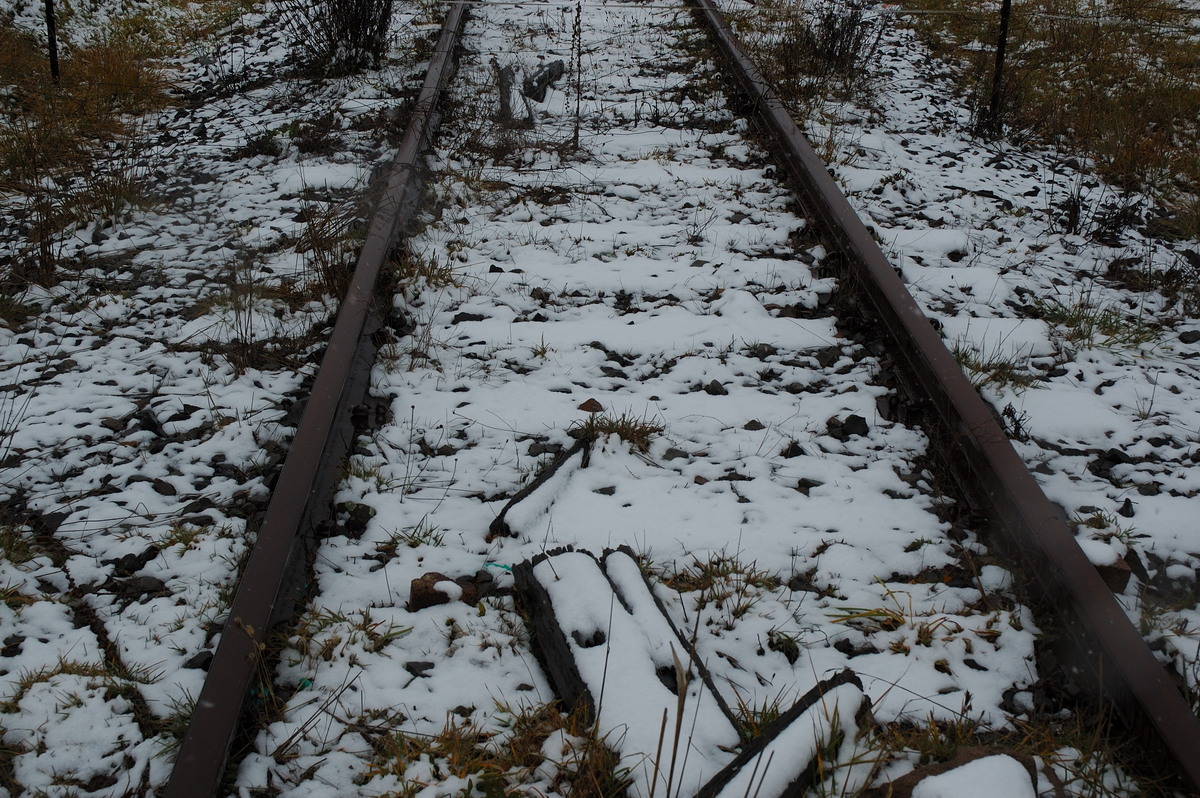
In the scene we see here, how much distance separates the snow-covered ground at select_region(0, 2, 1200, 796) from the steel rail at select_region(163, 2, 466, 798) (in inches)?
4.6

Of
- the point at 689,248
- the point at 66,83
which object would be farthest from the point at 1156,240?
→ the point at 66,83

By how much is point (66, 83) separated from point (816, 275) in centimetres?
624

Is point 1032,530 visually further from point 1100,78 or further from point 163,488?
point 1100,78

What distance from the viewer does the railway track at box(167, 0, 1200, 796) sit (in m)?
2.21

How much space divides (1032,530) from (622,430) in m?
1.44

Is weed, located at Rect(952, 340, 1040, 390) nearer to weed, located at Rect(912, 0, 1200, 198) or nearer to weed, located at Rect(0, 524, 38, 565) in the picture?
weed, located at Rect(912, 0, 1200, 198)

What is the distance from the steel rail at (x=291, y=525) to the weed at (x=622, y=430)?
90cm

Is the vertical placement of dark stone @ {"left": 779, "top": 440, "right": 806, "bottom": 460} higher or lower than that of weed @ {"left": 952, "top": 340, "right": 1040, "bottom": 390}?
lower

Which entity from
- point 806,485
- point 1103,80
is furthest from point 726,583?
point 1103,80

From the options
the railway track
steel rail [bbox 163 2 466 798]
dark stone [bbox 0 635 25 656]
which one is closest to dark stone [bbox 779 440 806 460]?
the railway track

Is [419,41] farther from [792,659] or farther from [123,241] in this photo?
[792,659]

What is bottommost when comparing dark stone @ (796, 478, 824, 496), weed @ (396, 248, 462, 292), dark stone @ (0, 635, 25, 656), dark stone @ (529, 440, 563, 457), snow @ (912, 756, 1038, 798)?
dark stone @ (0, 635, 25, 656)

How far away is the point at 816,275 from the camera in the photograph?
429cm

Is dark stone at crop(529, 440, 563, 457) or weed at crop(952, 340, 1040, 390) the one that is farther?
weed at crop(952, 340, 1040, 390)
